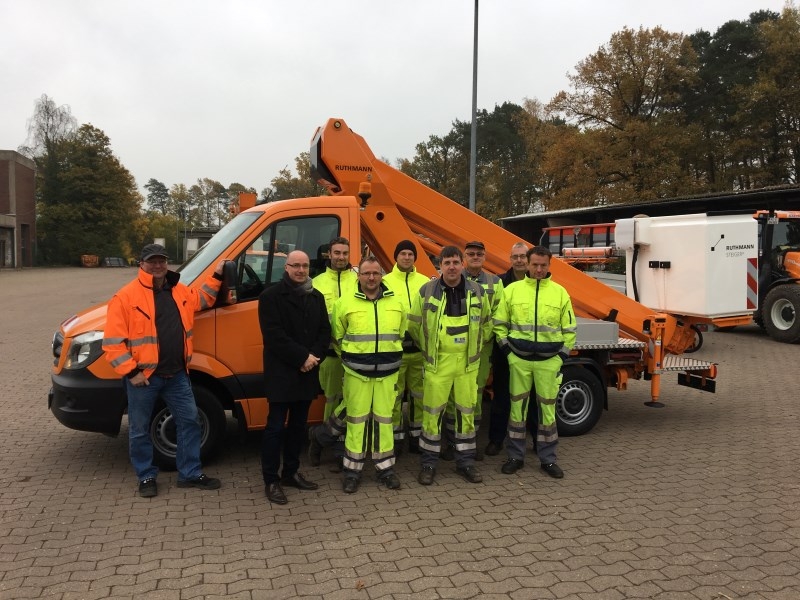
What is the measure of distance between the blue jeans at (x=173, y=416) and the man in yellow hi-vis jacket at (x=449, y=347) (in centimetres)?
175

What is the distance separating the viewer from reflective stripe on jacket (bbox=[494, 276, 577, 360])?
4871mm

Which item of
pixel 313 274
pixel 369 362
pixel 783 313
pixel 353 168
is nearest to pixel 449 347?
pixel 369 362

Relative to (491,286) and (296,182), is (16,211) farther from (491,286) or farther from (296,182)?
(491,286)

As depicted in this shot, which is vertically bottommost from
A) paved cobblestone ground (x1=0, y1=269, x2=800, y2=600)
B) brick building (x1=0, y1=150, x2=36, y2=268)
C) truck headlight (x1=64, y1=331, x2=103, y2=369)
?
paved cobblestone ground (x1=0, y1=269, x2=800, y2=600)

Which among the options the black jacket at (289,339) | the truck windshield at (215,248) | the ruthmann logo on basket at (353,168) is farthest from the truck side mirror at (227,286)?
the ruthmann logo on basket at (353,168)

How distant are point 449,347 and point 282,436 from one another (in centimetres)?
140

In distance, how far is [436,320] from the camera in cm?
466

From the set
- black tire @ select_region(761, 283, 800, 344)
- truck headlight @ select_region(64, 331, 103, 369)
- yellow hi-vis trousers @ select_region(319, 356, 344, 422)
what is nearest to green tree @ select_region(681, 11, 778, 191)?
black tire @ select_region(761, 283, 800, 344)

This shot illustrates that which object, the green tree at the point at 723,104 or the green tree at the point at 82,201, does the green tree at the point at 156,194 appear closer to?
the green tree at the point at 82,201

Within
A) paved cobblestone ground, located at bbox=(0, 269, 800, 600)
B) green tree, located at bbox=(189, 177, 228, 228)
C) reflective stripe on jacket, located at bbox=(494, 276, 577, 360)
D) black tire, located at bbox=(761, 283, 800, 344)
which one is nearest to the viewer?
paved cobblestone ground, located at bbox=(0, 269, 800, 600)

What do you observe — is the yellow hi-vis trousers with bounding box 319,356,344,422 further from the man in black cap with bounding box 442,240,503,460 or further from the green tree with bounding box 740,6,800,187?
the green tree with bounding box 740,6,800,187

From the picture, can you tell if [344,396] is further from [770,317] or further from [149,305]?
[770,317]

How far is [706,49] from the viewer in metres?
32.3

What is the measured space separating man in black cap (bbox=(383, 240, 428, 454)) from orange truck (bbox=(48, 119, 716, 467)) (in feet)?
1.65
